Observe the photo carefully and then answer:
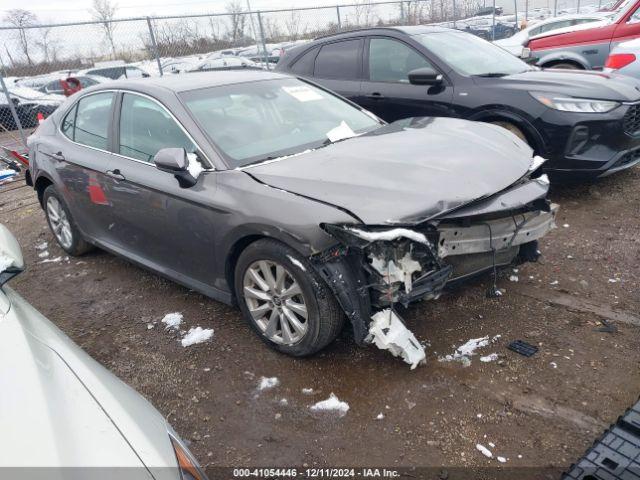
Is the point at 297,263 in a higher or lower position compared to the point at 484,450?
higher

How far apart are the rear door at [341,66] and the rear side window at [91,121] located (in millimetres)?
2700

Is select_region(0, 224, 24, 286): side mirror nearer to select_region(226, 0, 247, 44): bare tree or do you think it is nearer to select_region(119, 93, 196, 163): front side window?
select_region(119, 93, 196, 163): front side window

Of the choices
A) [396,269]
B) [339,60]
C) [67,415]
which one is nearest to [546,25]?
[339,60]

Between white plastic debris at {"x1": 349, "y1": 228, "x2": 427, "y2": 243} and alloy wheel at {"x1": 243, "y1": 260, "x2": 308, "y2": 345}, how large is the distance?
0.52m

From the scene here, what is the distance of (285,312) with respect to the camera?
3.01m

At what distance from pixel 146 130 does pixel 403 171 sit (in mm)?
1895

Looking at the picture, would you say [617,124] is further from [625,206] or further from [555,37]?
[555,37]

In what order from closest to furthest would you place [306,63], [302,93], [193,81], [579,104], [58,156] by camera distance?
1. [193,81]
2. [302,93]
3. [58,156]
4. [579,104]
5. [306,63]

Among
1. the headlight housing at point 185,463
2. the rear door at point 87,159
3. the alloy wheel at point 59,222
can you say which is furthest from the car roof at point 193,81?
the headlight housing at point 185,463

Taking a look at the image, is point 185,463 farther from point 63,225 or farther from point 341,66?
point 341,66

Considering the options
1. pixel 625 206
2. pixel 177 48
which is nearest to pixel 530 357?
pixel 625 206

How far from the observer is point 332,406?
2.73 m

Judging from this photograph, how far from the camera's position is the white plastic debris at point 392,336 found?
2762 millimetres

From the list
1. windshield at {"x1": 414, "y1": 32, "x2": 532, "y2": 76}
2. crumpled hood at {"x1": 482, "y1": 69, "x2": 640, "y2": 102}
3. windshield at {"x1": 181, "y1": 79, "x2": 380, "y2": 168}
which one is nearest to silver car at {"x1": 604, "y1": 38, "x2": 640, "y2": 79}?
crumpled hood at {"x1": 482, "y1": 69, "x2": 640, "y2": 102}
